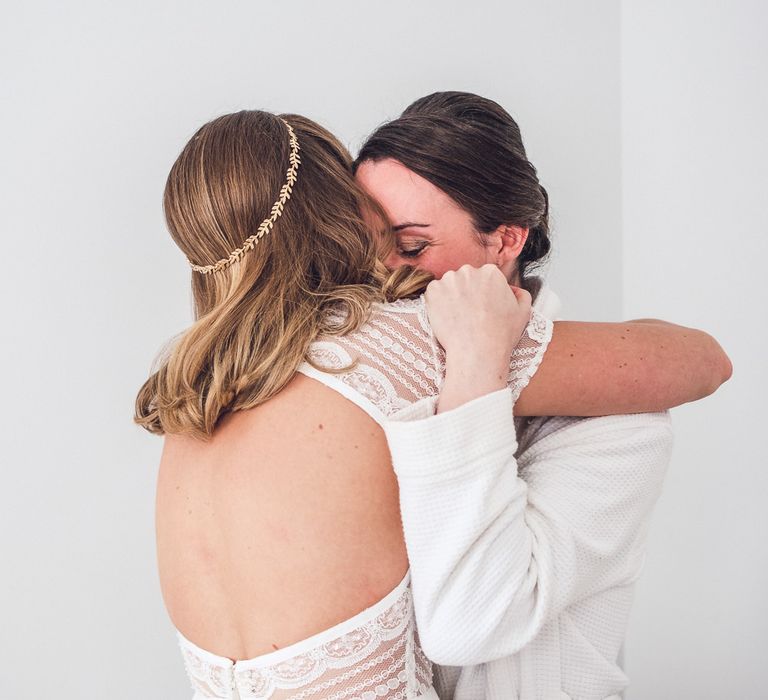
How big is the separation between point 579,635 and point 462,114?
0.90 meters

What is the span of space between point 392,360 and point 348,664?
0.39 meters

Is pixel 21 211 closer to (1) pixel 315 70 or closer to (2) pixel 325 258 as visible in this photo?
(1) pixel 315 70

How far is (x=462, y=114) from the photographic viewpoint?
4.57 ft

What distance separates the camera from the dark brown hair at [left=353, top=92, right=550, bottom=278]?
132 centimetres

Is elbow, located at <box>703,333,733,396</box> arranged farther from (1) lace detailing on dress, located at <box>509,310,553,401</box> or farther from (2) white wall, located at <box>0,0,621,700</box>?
(2) white wall, located at <box>0,0,621,700</box>

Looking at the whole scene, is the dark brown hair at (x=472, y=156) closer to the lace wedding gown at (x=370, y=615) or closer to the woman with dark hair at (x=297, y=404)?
the woman with dark hair at (x=297, y=404)

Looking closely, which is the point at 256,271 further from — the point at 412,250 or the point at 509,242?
the point at 509,242

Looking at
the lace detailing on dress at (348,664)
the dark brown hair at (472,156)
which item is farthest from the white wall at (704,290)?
the lace detailing on dress at (348,664)

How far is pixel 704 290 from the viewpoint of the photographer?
1957 mm

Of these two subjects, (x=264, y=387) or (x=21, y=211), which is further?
(x=21, y=211)

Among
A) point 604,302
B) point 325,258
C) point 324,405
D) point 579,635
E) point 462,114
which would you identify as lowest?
point 579,635

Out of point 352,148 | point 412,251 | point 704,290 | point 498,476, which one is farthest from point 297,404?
point 704,290

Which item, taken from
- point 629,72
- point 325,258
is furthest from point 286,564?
point 629,72

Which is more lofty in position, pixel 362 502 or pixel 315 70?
pixel 315 70
